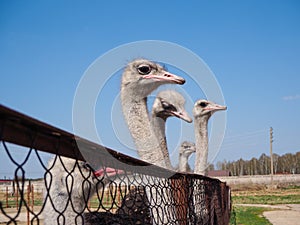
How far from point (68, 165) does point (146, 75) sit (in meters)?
1.38

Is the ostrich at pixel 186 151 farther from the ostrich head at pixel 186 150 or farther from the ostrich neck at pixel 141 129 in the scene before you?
the ostrich neck at pixel 141 129

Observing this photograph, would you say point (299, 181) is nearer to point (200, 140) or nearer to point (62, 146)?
point (200, 140)

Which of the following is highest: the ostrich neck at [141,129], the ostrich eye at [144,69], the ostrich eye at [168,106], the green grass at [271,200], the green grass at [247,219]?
the ostrich eye at [144,69]

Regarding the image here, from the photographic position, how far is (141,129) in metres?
4.12

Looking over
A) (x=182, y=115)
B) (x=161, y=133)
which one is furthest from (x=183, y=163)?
(x=161, y=133)

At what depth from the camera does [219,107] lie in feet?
26.6

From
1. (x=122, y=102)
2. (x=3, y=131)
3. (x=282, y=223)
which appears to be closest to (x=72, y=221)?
(x=122, y=102)

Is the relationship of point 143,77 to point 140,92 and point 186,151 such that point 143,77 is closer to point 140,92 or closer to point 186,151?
point 140,92

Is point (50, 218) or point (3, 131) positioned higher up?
point (3, 131)

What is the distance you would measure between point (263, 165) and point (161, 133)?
80599 mm

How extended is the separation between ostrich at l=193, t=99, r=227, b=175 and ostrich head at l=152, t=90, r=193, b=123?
6.59ft

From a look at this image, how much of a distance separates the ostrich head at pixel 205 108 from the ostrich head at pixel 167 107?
2.72 m

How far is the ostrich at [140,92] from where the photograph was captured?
410 cm

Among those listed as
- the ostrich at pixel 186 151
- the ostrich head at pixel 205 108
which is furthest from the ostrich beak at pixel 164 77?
the ostrich at pixel 186 151
